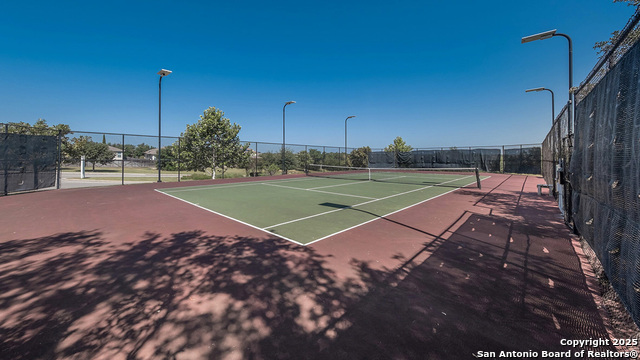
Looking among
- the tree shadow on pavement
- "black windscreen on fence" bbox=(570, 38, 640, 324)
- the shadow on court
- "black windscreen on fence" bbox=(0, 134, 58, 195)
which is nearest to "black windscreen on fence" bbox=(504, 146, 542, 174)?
the shadow on court

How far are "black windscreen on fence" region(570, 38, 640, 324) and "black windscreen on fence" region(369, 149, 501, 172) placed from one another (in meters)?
31.7

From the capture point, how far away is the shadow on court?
2.27 m

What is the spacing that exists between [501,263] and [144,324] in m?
5.08

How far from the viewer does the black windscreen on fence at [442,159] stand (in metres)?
31.3

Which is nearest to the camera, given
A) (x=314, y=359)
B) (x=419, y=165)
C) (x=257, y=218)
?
(x=314, y=359)

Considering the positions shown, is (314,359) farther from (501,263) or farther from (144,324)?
(501,263)

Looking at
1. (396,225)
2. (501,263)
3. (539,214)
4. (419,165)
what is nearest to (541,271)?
(501,263)

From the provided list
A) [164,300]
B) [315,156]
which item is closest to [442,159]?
[315,156]

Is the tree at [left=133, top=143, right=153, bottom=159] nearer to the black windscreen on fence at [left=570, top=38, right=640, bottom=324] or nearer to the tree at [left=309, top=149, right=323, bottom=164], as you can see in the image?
the tree at [left=309, top=149, right=323, bottom=164]

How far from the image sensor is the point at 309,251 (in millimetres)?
4559

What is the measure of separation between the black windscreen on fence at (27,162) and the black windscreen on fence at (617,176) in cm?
1812

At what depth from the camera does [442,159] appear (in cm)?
3547

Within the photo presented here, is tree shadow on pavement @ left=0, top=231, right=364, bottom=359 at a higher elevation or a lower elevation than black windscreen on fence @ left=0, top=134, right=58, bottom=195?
lower

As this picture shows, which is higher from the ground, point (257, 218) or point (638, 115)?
point (638, 115)
